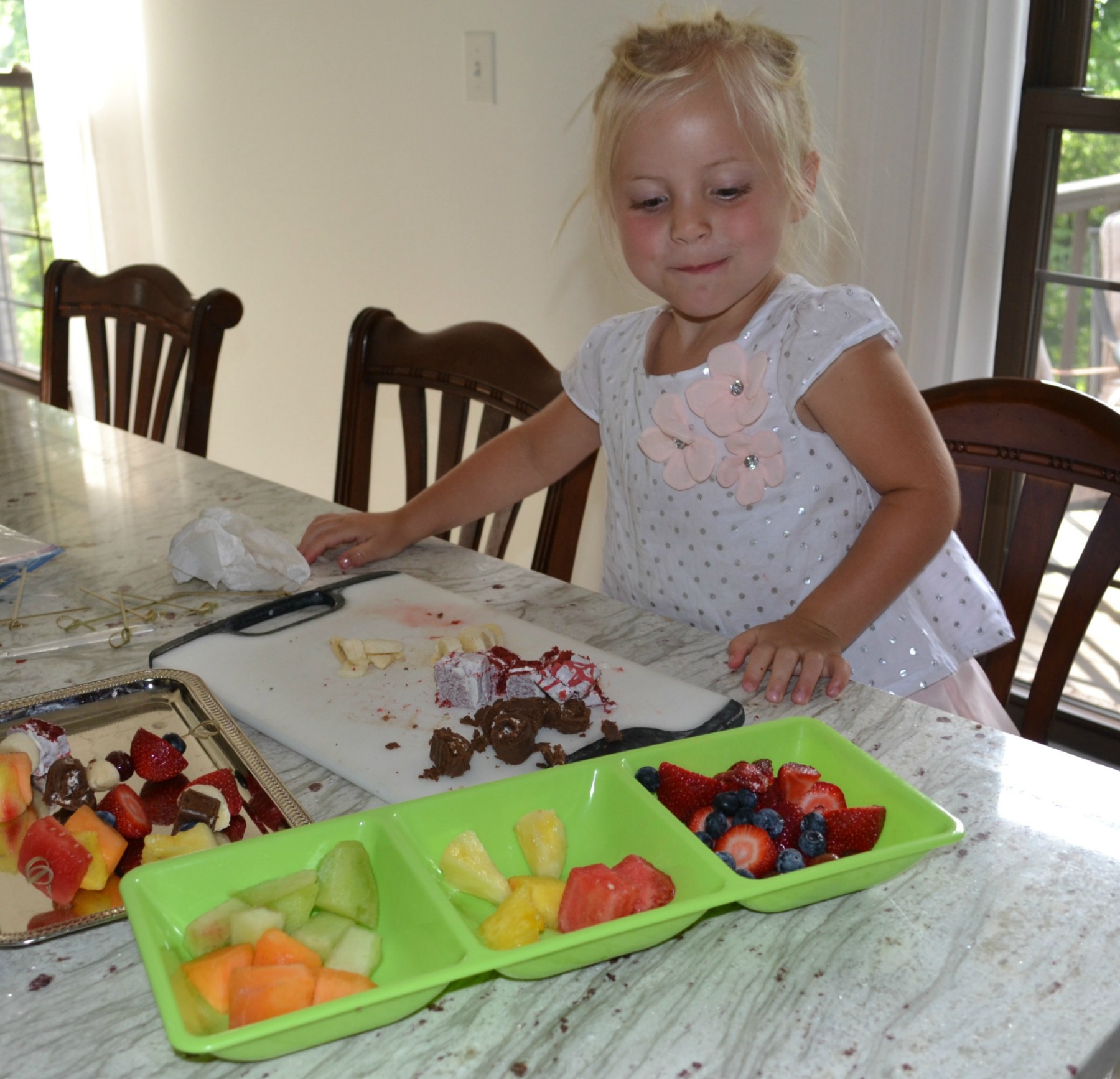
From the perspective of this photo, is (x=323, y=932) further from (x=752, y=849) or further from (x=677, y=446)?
(x=677, y=446)

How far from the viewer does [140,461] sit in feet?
5.32

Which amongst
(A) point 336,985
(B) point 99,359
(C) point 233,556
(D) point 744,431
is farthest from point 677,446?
(B) point 99,359

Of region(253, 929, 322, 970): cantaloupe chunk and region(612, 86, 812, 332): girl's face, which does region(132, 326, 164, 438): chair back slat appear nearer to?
region(612, 86, 812, 332): girl's face

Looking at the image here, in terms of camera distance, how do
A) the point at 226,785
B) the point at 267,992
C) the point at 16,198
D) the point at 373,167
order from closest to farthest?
the point at 267,992 → the point at 226,785 → the point at 373,167 → the point at 16,198

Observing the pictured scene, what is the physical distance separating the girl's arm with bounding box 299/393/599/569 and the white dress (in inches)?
3.5

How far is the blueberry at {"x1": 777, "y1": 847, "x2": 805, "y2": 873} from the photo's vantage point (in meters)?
0.69

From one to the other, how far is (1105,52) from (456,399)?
3.73 ft

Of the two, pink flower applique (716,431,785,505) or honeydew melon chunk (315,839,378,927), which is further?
pink flower applique (716,431,785,505)

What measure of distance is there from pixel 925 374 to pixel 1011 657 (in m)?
0.76

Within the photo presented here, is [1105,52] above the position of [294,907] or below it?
above

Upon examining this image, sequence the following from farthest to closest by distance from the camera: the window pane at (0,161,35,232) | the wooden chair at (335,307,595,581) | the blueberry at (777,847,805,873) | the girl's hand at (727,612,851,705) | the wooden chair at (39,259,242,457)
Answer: the window pane at (0,161,35,232) → the wooden chair at (39,259,242,457) → the wooden chair at (335,307,595,581) → the girl's hand at (727,612,851,705) → the blueberry at (777,847,805,873)

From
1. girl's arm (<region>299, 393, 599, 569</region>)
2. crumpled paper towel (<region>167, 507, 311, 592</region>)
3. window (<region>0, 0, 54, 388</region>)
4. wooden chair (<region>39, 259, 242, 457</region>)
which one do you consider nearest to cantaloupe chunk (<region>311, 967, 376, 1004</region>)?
crumpled paper towel (<region>167, 507, 311, 592</region>)

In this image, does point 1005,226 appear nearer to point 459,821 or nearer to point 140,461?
point 140,461

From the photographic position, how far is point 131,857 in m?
0.74
